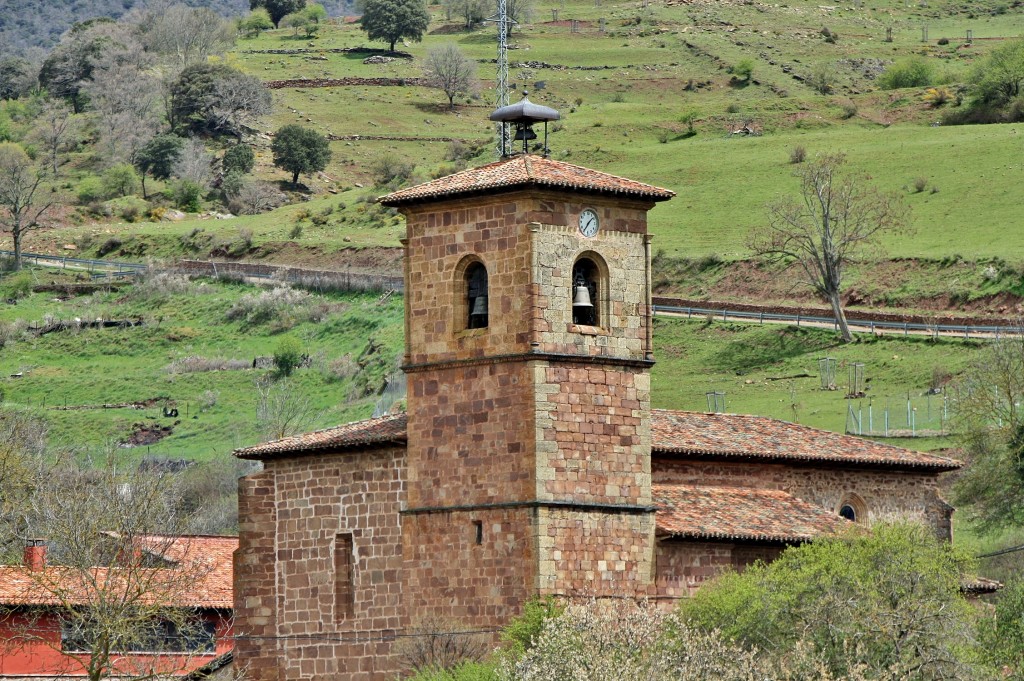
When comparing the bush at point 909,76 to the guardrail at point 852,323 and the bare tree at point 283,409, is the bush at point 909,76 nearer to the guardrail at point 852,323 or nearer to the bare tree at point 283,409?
the guardrail at point 852,323

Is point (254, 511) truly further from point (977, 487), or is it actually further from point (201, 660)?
point (977, 487)

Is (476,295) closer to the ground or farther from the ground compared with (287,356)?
closer to the ground

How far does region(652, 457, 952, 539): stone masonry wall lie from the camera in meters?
47.5

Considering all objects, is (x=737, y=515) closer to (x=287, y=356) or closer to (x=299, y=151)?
(x=287, y=356)

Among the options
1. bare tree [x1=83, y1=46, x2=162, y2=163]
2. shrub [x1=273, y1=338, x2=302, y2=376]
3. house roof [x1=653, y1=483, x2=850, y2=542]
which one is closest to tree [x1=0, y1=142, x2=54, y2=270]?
bare tree [x1=83, y1=46, x2=162, y2=163]

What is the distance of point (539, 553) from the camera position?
42.8m

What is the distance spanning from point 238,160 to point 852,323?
73.0 m

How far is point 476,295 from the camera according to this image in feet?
148

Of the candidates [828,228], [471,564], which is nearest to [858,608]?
[471,564]

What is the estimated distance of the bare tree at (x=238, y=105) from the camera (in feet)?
558

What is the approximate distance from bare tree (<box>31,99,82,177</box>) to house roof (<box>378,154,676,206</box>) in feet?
420

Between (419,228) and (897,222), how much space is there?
61.8m

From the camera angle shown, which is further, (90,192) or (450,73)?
(450,73)

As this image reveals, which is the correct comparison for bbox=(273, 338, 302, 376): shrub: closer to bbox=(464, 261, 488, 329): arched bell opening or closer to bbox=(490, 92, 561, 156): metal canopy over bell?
bbox=(490, 92, 561, 156): metal canopy over bell
